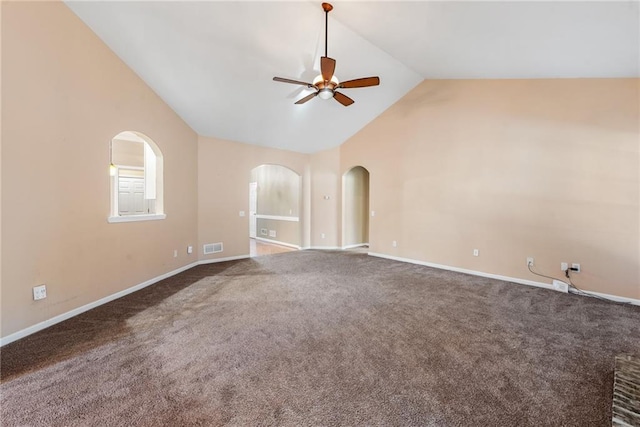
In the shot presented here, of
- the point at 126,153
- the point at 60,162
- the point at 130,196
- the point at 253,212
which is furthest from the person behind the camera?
the point at 253,212

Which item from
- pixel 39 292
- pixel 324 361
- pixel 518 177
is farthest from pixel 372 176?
pixel 39 292

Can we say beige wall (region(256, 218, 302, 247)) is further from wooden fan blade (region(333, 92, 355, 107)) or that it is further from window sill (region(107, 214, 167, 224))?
wooden fan blade (region(333, 92, 355, 107))

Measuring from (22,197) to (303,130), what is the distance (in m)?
4.77

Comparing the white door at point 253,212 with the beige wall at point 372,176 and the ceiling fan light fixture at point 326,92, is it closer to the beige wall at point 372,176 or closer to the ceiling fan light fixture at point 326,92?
the beige wall at point 372,176

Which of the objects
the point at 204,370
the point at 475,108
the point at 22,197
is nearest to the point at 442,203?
the point at 475,108

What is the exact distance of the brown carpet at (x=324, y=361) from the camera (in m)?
1.60

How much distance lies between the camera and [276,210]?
332 inches

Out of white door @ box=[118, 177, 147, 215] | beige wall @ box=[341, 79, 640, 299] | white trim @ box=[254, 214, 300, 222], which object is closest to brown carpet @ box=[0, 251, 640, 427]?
beige wall @ box=[341, 79, 640, 299]

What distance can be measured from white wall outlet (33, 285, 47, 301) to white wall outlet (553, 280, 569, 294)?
6.40 meters

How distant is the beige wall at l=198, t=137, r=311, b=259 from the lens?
5480mm

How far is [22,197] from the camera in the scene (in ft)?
7.93

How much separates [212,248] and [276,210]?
10.00 ft

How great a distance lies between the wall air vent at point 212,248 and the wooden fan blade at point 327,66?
405cm

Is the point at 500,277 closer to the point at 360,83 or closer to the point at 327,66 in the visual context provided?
the point at 360,83
